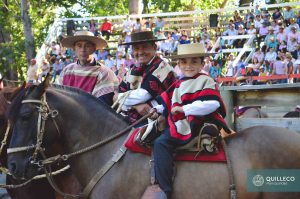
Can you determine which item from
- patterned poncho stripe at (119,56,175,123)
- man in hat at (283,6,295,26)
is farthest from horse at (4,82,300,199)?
man in hat at (283,6,295,26)

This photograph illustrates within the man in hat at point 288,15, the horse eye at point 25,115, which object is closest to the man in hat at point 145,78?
the horse eye at point 25,115

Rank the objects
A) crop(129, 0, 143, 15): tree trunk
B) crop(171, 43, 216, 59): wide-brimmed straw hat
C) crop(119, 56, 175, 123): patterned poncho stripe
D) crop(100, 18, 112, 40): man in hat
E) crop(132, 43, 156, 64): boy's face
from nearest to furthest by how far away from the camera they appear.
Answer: crop(171, 43, 216, 59): wide-brimmed straw hat → crop(119, 56, 175, 123): patterned poncho stripe → crop(132, 43, 156, 64): boy's face → crop(100, 18, 112, 40): man in hat → crop(129, 0, 143, 15): tree trunk

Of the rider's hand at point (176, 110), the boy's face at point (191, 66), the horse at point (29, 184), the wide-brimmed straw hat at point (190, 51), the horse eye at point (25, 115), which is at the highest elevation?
the wide-brimmed straw hat at point (190, 51)

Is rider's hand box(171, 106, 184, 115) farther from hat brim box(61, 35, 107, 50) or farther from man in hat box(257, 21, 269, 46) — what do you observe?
man in hat box(257, 21, 269, 46)

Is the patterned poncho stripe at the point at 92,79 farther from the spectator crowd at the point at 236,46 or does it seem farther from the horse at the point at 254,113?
the spectator crowd at the point at 236,46

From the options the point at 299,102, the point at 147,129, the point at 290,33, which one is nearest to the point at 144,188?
the point at 147,129

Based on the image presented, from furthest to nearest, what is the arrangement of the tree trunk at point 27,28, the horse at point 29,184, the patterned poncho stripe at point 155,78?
the tree trunk at point 27,28
the patterned poncho stripe at point 155,78
the horse at point 29,184

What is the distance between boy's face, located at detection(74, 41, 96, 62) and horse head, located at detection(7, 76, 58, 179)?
1.74m

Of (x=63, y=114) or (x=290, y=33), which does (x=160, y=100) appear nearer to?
(x=63, y=114)

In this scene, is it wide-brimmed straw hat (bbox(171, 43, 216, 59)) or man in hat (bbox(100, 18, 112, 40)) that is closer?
wide-brimmed straw hat (bbox(171, 43, 216, 59))

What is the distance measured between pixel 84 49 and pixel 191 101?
2.35m

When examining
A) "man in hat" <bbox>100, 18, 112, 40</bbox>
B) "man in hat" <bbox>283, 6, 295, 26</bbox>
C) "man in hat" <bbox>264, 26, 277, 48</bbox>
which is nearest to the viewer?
"man in hat" <bbox>264, 26, 277, 48</bbox>

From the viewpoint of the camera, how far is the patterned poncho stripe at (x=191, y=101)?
4.83m

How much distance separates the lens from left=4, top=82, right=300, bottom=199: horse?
4.70 metres
